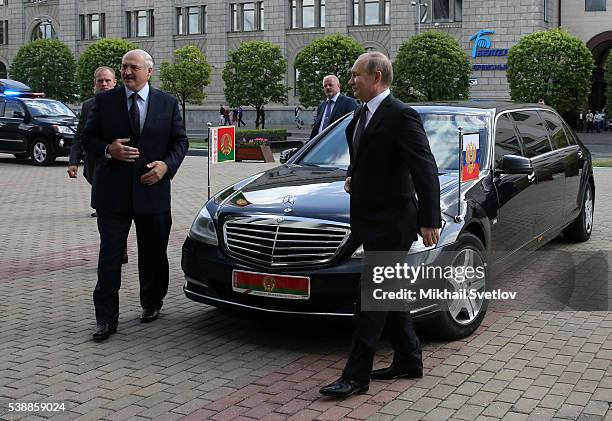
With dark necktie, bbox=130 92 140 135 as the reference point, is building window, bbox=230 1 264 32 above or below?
above

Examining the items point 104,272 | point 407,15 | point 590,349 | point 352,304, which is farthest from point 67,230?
point 407,15

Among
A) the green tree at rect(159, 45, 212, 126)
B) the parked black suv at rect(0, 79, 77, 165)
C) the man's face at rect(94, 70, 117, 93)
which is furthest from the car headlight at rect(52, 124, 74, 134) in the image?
the green tree at rect(159, 45, 212, 126)

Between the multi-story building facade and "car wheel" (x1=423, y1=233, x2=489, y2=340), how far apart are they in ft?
161

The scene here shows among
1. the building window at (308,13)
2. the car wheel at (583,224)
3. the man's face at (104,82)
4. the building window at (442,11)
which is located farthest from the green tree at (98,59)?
the man's face at (104,82)

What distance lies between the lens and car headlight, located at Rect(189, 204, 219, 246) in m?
6.29

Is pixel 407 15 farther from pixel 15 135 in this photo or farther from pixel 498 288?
pixel 498 288

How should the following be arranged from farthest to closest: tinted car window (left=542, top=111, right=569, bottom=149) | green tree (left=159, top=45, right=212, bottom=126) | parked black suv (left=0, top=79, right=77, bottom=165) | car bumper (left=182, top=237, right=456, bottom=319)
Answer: green tree (left=159, top=45, right=212, bottom=126), parked black suv (left=0, top=79, right=77, bottom=165), tinted car window (left=542, top=111, right=569, bottom=149), car bumper (left=182, top=237, right=456, bottom=319)

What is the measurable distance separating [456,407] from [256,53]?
4622 centimetres

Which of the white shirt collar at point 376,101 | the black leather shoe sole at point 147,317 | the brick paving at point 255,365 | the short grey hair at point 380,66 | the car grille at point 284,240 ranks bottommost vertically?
the brick paving at point 255,365

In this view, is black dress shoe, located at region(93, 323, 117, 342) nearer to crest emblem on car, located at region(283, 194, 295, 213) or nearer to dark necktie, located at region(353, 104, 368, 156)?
crest emblem on car, located at region(283, 194, 295, 213)

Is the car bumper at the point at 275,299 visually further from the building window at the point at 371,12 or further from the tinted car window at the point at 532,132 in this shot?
the building window at the point at 371,12

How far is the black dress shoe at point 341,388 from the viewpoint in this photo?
195 inches

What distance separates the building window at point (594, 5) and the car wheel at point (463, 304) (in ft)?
179

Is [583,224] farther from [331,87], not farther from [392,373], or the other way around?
[392,373]
